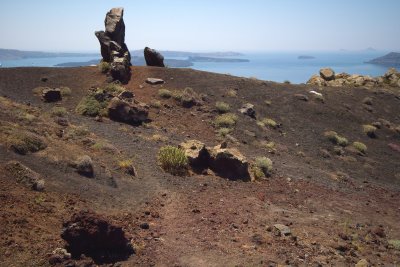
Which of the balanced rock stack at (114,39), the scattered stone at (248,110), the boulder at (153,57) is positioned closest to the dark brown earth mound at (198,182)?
the scattered stone at (248,110)

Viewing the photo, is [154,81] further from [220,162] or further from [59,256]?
[59,256]

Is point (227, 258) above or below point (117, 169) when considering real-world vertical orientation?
below

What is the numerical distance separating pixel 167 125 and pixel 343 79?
3474 centimetres

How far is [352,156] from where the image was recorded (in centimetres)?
2641

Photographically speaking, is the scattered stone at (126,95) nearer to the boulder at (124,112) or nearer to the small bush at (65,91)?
the boulder at (124,112)

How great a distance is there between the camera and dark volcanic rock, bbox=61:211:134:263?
891 cm

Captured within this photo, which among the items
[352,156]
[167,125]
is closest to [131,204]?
[167,125]

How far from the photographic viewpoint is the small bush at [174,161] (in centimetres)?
1667

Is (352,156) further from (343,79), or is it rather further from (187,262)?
(343,79)

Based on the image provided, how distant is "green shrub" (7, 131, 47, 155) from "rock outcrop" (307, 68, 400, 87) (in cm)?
4109

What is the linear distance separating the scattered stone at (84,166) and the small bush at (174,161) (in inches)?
157

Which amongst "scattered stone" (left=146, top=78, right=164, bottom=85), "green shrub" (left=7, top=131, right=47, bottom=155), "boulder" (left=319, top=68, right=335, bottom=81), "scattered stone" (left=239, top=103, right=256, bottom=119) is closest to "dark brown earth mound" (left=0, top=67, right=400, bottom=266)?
"green shrub" (left=7, top=131, right=47, bottom=155)

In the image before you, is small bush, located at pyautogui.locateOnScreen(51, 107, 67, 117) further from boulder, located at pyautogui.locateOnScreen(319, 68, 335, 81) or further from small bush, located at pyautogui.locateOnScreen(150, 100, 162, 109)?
boulder, located at pyautogui.locateOnScreen(319, 68, 335, 81)

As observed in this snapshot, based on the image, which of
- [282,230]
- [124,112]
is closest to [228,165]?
[282,230]
